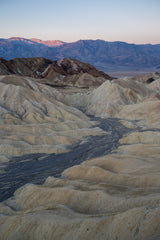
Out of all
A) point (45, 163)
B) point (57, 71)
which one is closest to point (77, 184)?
point (45, 163)

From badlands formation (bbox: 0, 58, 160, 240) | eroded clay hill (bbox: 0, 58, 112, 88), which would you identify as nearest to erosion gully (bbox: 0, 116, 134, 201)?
badlands formation (bbox: 0, 58, 160, 240)

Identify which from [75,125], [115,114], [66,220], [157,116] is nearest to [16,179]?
[66,220]

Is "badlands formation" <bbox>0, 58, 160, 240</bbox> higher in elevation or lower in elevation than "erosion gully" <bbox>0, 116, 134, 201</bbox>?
higher

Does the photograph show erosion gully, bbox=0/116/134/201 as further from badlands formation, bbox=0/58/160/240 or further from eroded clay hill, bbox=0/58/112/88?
eroded clay hill, bbox=0/58/112/88

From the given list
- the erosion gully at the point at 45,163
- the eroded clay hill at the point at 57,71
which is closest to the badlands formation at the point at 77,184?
the erosion gully at the point at 45,163

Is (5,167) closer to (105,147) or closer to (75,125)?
(105,147)

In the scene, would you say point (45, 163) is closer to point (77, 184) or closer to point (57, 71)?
point (77, 184)

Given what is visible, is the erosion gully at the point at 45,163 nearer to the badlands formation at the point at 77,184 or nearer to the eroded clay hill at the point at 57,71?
the badlands formation at the point at 77,184

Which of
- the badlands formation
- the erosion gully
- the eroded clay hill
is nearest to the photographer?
the badlands formation

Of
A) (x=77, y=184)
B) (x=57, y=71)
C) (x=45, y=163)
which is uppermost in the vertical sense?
(x=57, y=71)
